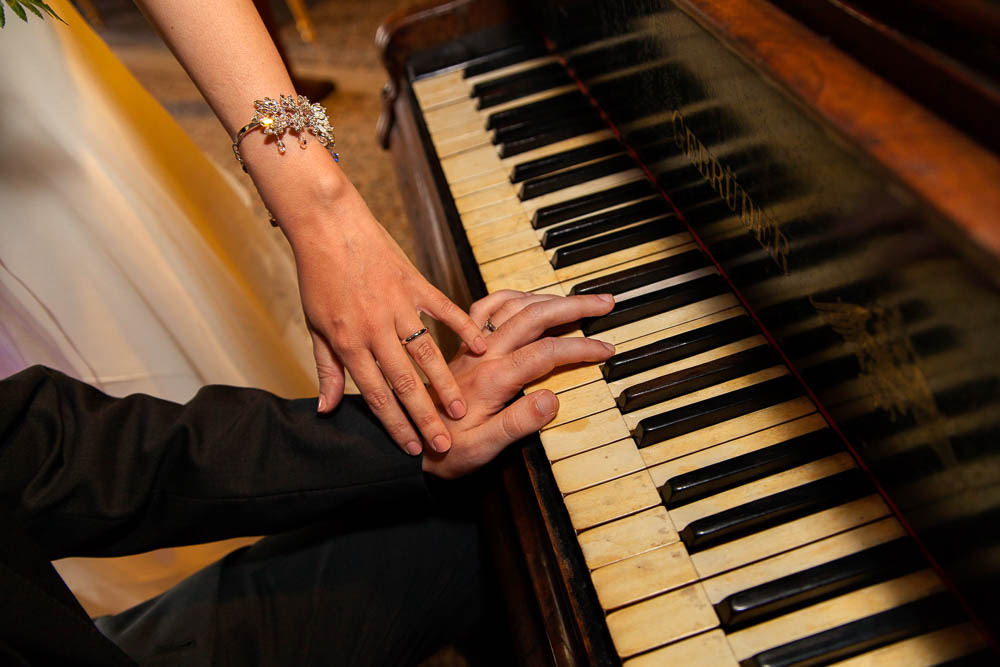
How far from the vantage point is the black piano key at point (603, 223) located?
1131 millimetres

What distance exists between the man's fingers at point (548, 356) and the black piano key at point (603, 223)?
0.73ft

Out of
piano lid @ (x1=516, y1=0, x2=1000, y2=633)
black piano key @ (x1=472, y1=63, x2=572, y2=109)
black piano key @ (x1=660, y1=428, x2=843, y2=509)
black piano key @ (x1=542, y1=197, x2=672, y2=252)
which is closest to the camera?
piano lid @ (x1=516, y1=0, x2=1000, y2=633)

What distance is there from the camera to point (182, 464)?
1.02 meters

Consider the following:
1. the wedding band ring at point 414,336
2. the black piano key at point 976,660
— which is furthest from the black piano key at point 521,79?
the black piano key at point 976,660

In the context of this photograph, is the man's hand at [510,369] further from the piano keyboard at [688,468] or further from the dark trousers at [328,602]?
the dark trousers at [328,602]

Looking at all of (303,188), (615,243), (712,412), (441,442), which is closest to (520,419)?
(441,442)

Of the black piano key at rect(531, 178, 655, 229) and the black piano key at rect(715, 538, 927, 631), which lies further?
the black piano key at rect(531, 178, 655, 229)

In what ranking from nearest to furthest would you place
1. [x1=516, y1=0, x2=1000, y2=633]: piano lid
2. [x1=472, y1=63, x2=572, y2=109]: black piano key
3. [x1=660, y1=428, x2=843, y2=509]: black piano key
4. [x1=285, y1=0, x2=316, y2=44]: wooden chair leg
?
[x1=516, y1=0, x2=1000, y2=633]: piano lid, [x1=660, y1=428, x2=843, y2=509]: black piano key, [x1=472, y1=63, x2=572, y2=109]: black piano key, [x1=285, y1=0, x2=316, y2=44]: wooden chair leg

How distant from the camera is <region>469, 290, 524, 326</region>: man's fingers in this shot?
3.41 ft

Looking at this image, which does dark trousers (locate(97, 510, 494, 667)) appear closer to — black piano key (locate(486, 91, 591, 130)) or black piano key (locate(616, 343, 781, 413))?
black piano key (locate(616, 343, 781, 413))

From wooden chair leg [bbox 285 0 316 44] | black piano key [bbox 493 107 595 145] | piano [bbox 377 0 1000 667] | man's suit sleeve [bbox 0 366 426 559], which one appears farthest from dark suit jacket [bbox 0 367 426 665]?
wooden chair leg [bbox 285 0 316 44]

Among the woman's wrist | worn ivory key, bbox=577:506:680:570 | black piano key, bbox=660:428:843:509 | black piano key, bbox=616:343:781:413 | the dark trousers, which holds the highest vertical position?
the woman's wrist

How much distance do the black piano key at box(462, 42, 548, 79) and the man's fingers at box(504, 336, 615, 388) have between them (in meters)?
0.75

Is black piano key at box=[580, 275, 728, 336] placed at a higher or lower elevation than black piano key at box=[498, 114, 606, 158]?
lower
